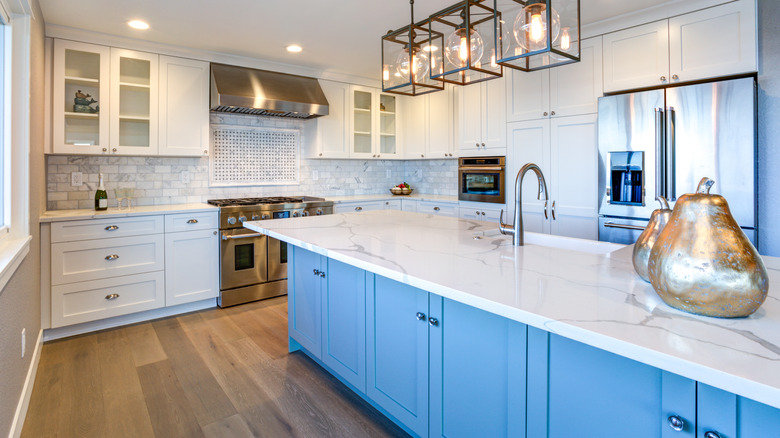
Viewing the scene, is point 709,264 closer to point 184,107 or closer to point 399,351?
point 399,351

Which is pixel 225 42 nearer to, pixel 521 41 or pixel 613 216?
pixel 521 41

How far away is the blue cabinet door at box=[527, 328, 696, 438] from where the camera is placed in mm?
990

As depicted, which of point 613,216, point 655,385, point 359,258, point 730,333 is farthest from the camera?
point 613,216

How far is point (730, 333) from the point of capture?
87 centimetres

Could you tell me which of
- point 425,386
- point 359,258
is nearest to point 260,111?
point 359,258

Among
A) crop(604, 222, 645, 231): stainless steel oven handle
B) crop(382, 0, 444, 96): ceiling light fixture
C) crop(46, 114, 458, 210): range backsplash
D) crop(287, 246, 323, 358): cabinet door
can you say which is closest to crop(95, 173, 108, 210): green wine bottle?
crop(46, 114, 458, 210): range backsplash

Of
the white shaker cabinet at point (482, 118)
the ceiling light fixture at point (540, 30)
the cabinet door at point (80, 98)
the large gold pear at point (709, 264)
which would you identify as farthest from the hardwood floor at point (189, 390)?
the white shaker cabinet at point (482, 118)

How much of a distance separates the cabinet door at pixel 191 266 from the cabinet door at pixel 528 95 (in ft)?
9.87

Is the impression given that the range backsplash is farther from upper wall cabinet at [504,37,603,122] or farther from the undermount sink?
the undermount sink

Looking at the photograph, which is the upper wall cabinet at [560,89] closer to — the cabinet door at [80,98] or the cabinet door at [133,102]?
the cabinet door at [133,102]

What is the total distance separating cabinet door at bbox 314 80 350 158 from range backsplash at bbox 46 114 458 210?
0.96ft

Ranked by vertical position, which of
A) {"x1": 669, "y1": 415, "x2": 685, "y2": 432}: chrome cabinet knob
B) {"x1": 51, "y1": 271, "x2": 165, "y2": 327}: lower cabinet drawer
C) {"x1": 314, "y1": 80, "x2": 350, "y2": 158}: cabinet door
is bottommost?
{"x1": 51, "y1": 271, "x2": 165, "y2": 327}: lower cabinet drawer

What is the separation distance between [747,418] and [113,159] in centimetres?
440

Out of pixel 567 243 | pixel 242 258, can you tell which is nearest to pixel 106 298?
pixel 242 258
